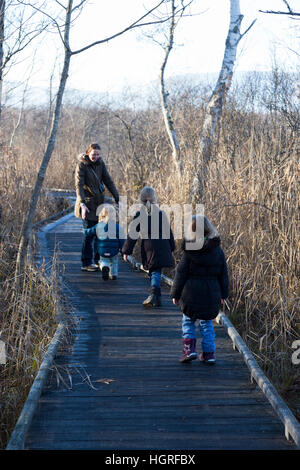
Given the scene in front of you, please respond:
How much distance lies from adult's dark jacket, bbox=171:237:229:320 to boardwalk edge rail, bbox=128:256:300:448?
48 centimetres

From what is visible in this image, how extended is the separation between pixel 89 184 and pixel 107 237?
0.77m

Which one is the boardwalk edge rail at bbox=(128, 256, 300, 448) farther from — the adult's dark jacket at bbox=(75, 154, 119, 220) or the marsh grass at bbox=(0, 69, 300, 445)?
the adult's dark jacket at bbox=(75, 154, 119, 220)

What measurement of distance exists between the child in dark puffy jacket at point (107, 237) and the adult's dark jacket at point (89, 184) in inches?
5.7

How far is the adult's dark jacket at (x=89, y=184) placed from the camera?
24.2ft

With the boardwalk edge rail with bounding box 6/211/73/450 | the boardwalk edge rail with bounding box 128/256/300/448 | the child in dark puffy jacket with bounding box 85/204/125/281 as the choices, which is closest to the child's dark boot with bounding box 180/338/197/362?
the boardwalk edge rail with bounding box 128/256/300/448

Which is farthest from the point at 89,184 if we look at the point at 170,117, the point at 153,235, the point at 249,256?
the point at 170,117

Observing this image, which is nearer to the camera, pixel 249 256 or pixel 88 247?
pixel 249 256

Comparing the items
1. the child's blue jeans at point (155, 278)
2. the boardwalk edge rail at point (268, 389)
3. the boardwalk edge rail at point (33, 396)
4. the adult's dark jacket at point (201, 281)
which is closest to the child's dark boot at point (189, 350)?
the adult's dark jacket at point (201, 281)

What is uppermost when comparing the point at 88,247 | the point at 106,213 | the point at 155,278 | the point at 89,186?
the point at 89,186

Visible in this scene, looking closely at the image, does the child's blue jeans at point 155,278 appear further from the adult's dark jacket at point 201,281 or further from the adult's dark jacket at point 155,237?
the adult's dark jacket at point 201,281

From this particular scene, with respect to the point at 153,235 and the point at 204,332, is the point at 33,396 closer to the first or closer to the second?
the point at 204,332

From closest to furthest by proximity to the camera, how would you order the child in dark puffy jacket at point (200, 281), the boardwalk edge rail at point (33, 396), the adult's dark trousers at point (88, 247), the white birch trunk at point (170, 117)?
the boardwalk edge rail at point (33, 396), the child in dark puffy jacket at point (200, 281), the adult's dark trousers at point (88, 247), the white birch trunk at point (170, 117)

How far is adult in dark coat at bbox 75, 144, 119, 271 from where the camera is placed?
290 inches

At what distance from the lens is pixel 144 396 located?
4.02m
